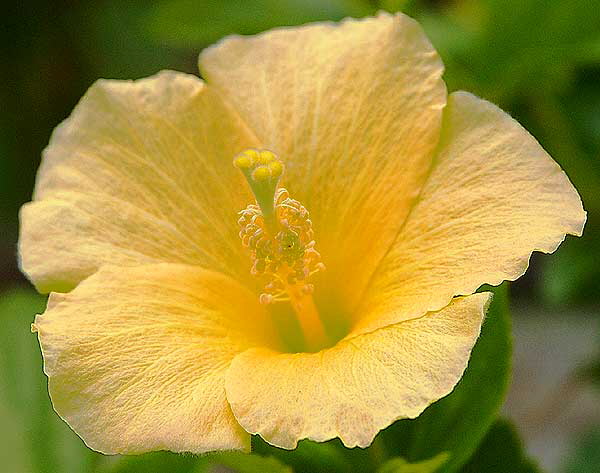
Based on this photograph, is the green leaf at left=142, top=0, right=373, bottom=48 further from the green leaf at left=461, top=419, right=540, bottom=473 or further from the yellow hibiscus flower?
the green leaf at left=461, top=419, right=540, bottom=473

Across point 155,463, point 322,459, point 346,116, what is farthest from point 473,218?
point 155,463

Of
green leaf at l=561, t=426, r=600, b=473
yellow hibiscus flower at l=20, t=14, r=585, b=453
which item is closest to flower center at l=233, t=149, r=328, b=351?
yellow hibiscus flower at l=20, t=14, r=585, b=453

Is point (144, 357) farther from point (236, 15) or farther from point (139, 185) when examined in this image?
point (236, 15)

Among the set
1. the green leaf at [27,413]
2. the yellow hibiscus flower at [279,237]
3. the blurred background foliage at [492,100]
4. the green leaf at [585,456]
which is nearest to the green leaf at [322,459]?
the blurred background foliage at [492,100]

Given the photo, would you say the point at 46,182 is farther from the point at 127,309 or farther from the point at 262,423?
the point at 262,423

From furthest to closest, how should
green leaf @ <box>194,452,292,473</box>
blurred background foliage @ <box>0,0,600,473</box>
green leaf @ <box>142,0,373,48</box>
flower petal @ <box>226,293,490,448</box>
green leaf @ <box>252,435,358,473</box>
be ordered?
green leaf @ <box>142,0,373,48</box>, blurred background foliage @ <box>0,0,600,473</box>, green leaf @ <box>252,435,358,473</box>, green leaf @ <box>194,452,292,473</box>, flower petal @ <box>226,293,490,448</box>

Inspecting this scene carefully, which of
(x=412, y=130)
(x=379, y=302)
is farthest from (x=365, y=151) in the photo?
(x=379, y=302)

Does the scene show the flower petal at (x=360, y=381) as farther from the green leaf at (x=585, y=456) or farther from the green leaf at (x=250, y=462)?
the green leaf at (x=585, y=456)
